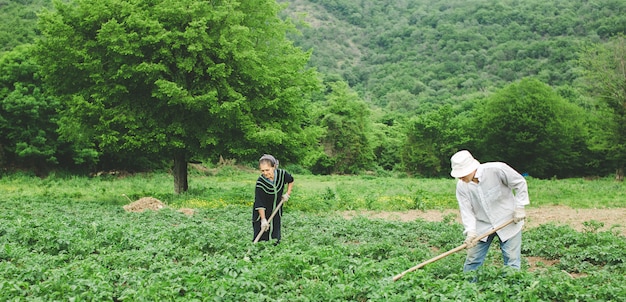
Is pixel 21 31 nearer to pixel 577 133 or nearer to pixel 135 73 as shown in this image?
pixel 135 73

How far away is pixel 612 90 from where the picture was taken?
33.5 metres

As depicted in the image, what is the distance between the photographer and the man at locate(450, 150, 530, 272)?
6242 mm

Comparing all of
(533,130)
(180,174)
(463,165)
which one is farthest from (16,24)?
(463,165)

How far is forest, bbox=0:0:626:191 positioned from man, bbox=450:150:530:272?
1090 cm

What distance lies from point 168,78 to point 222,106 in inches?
107

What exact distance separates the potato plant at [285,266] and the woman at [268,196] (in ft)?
1.24

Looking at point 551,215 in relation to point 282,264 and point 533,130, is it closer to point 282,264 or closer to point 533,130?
→ point 282,264

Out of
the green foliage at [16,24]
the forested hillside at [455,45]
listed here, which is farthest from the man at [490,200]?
→ the forested hillside at [455,45]

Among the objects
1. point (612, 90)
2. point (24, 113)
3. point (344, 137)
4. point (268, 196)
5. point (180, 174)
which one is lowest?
point (344, 137)

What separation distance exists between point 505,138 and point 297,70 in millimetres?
31391

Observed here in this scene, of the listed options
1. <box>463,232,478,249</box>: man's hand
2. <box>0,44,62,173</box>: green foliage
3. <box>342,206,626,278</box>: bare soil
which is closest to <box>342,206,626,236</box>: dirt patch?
<box>342,206,626,278</box>: bare soil

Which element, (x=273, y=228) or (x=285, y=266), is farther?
(x=273, y=228)

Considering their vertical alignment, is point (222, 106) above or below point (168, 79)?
below

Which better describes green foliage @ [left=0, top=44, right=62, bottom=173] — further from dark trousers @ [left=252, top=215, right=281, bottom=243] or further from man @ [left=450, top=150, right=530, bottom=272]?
man @ [left=450, top=150, right=530, bottom=272]
